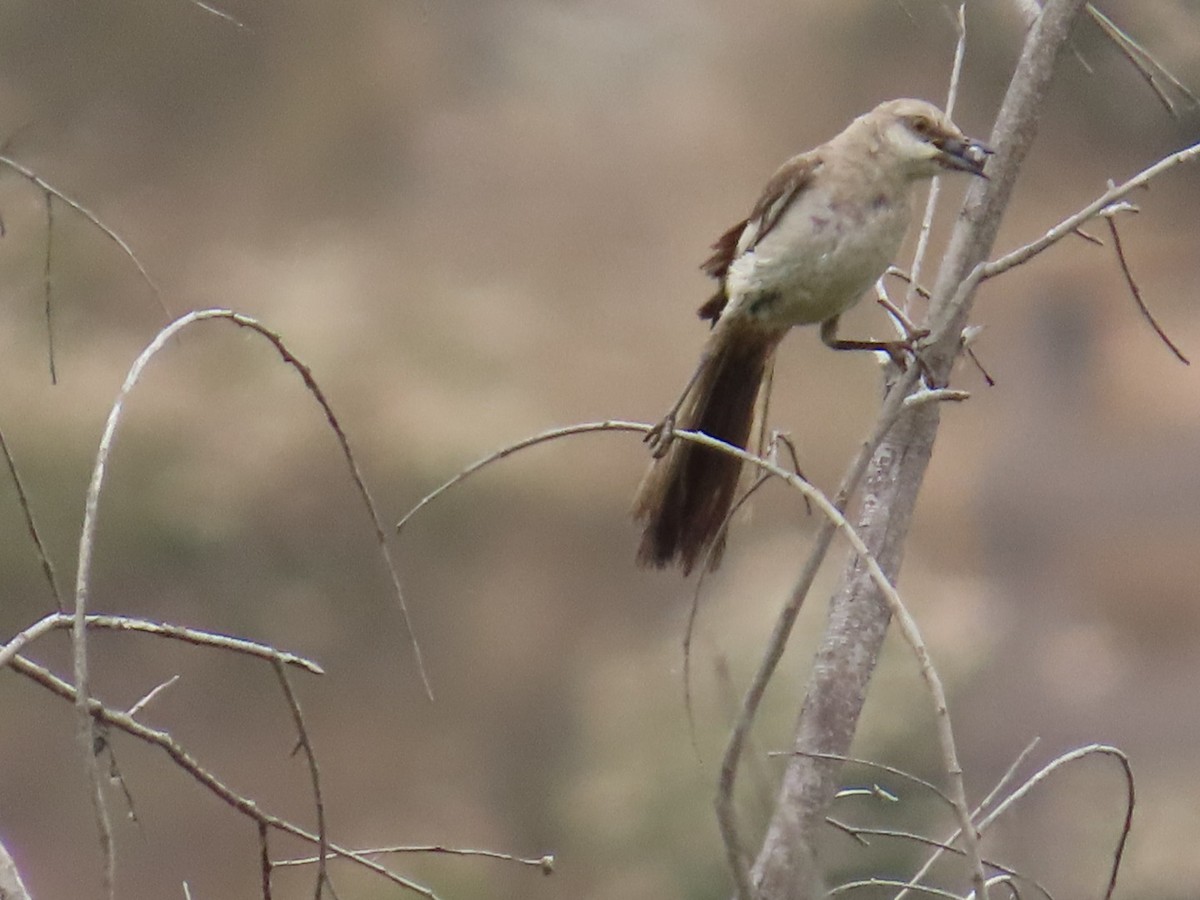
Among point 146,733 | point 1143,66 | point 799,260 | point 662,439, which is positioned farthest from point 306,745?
point 1143,66

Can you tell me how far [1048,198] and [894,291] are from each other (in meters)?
0.47

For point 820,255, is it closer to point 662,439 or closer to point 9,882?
point 662,439

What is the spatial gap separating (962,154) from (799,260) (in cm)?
13

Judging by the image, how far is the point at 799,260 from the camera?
1.08m

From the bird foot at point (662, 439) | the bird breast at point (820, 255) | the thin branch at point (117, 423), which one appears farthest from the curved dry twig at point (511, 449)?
the bird breast at point (820, 255)

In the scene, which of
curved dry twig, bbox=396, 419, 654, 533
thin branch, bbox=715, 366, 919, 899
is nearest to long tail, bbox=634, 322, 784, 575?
curved dry twig, bbox=396, 419, 654, 533

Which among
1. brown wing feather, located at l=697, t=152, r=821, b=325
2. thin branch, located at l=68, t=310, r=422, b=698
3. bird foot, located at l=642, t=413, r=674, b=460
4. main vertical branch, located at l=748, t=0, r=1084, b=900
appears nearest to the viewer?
thin branch, located at l=68, t=310, r=422, b=698

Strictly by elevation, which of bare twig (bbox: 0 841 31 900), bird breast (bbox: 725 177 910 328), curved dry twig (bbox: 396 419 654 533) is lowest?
bare twig (bbox: 0 841 31 900)

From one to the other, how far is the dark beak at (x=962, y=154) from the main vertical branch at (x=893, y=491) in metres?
0.04

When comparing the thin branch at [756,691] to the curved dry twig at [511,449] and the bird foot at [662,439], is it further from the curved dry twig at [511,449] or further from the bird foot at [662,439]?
the bird foot at [662,439]

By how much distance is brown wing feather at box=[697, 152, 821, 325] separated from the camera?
111 cm

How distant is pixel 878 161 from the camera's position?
1.09m

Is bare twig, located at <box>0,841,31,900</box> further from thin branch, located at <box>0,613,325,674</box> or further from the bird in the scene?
the bird

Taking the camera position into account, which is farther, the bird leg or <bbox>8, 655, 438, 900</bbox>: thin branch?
the bird leg
